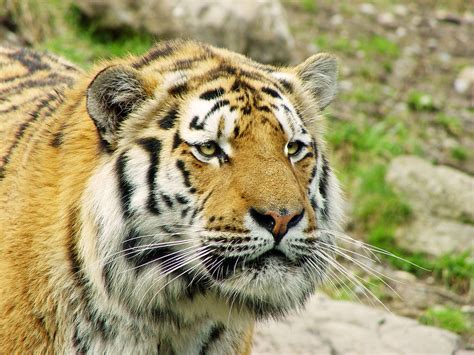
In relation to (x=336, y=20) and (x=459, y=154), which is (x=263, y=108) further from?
(x=336, y=20)

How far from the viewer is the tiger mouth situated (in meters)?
2.32

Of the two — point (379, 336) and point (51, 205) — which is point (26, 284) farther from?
point (379, 336)

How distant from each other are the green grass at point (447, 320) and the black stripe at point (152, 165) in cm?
256

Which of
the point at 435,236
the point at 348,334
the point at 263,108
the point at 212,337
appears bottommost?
the point at 348,334

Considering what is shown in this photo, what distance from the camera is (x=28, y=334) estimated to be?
2.55 metres

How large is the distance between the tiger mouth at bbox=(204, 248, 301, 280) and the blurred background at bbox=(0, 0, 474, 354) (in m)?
1.98

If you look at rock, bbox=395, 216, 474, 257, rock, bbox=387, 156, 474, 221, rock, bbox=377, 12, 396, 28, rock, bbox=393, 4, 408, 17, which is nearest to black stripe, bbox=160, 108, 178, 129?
rock, bbox=395, 216, 474, 257

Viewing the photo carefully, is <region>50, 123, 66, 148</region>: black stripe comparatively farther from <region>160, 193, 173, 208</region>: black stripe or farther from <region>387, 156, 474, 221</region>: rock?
<region>387, 156, 474, 221</region>: rock

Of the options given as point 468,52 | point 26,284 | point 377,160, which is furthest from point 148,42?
point 26,284

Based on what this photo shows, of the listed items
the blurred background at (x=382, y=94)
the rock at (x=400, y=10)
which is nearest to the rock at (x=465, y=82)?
the blurred background at (x=382, y=94)

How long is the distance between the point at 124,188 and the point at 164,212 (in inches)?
5.7

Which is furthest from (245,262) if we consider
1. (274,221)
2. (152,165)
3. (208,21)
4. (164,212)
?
(208,21)

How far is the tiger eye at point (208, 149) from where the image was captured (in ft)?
7.91

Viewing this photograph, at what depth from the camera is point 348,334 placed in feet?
13.1
